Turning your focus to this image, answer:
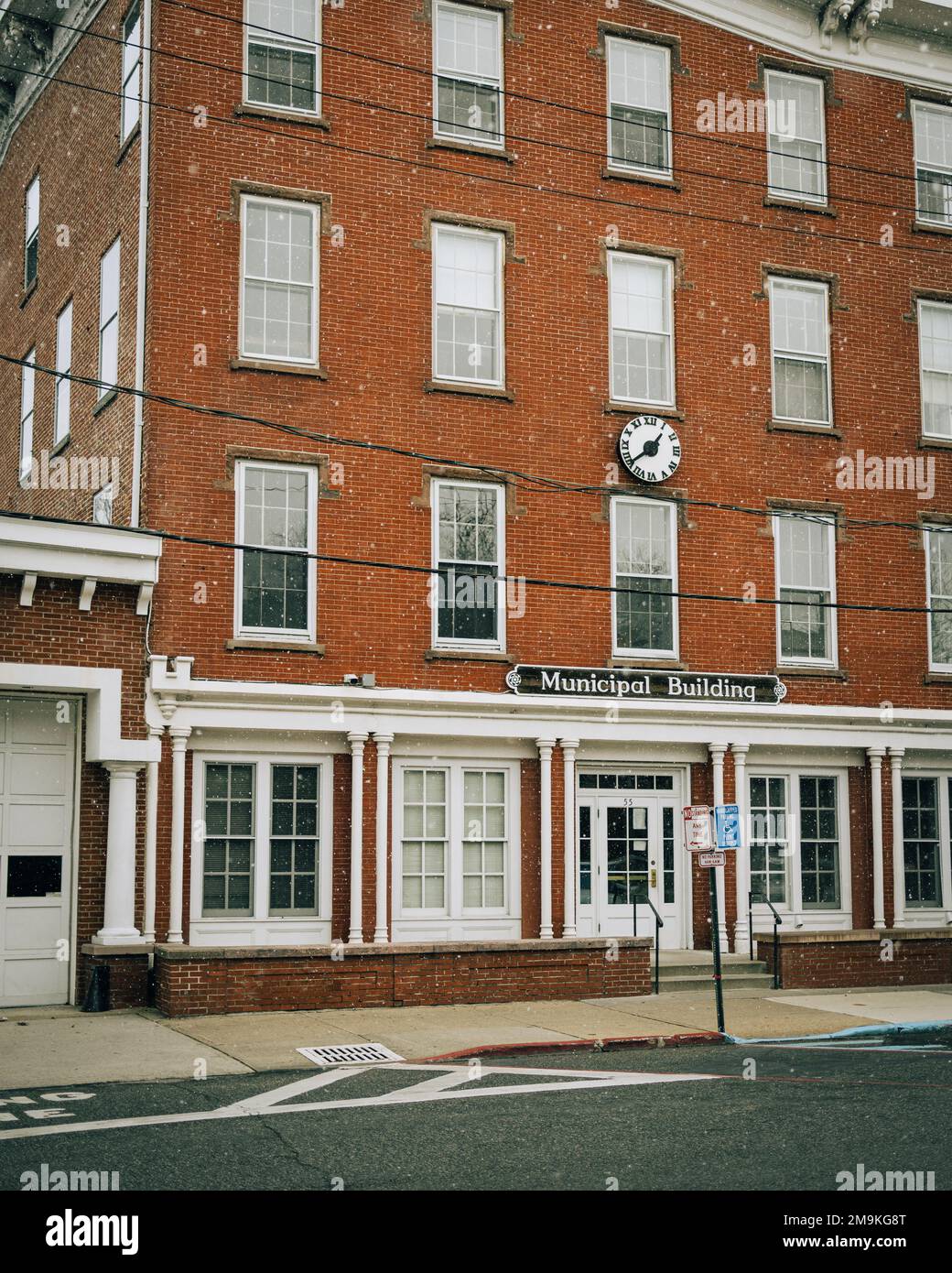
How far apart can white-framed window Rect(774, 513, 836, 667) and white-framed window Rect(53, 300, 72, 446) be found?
438 inches

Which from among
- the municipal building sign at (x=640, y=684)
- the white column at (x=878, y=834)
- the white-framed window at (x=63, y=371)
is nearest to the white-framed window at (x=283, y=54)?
the white-framed window at (x=63, y=371)

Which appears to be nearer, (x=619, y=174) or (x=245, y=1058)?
(x=245, y=1058)

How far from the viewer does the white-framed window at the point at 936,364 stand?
2412cm

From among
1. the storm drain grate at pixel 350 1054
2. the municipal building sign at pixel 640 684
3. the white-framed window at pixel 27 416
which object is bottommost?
the storm drain grate at pixel 350 1054

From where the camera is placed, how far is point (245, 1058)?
13.8 m

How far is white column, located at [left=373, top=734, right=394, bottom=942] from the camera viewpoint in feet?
64.5

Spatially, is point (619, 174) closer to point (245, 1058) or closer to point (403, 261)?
point (403, 261)

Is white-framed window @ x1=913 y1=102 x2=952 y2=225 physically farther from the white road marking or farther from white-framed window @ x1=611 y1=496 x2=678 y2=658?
the white road marking

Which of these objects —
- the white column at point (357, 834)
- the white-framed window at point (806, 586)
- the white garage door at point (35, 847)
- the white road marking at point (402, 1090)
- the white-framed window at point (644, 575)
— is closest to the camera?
the white road marking at point (402, 1090)

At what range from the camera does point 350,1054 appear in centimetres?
1419

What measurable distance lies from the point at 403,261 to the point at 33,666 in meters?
7.71

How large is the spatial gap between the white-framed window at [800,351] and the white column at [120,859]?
1146 cm

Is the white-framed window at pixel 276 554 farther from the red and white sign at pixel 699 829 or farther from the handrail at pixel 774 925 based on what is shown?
the handrail at pixel 774 925

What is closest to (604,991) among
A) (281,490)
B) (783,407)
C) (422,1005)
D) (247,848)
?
(422,1005)
